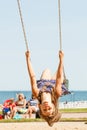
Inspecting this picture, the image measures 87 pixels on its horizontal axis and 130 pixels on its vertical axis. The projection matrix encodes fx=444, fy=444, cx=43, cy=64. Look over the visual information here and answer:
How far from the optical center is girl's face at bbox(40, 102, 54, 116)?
834cm

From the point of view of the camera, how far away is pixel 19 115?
18547 mm

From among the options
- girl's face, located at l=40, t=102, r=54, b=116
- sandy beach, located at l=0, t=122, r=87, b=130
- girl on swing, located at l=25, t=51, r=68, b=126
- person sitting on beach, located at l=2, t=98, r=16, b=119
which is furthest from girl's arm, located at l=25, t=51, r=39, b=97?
person sitting on beach, located at l=2, t=98, r=16, b=119

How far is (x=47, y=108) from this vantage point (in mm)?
8359

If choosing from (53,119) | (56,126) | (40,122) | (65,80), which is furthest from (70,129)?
→ (53,119)

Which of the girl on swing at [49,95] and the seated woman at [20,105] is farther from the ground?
the seated woman at [20,105]

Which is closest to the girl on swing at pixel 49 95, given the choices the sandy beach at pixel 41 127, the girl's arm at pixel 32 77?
the girl's arm at pixel 32 77

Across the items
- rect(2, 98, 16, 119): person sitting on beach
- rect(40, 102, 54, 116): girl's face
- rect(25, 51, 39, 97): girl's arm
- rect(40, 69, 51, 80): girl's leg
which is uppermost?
rect(2, 98, 16, 119): person sitting on beach

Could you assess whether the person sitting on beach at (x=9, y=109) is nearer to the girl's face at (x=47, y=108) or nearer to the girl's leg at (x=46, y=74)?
the girl's leg at (x=46, y=74)

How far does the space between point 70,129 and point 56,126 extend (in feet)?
2.63

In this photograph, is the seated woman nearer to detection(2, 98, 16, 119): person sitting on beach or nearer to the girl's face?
detection(2, 98, 16, 119): person sitting on beach

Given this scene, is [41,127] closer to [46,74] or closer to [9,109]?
[9,109]

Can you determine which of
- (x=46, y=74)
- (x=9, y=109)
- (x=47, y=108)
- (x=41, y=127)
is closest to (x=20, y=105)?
(x=9, y=109)

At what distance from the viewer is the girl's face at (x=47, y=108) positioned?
834 cm

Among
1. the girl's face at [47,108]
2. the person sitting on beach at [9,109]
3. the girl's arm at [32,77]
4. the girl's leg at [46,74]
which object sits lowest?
the girl's face at [47,108]
